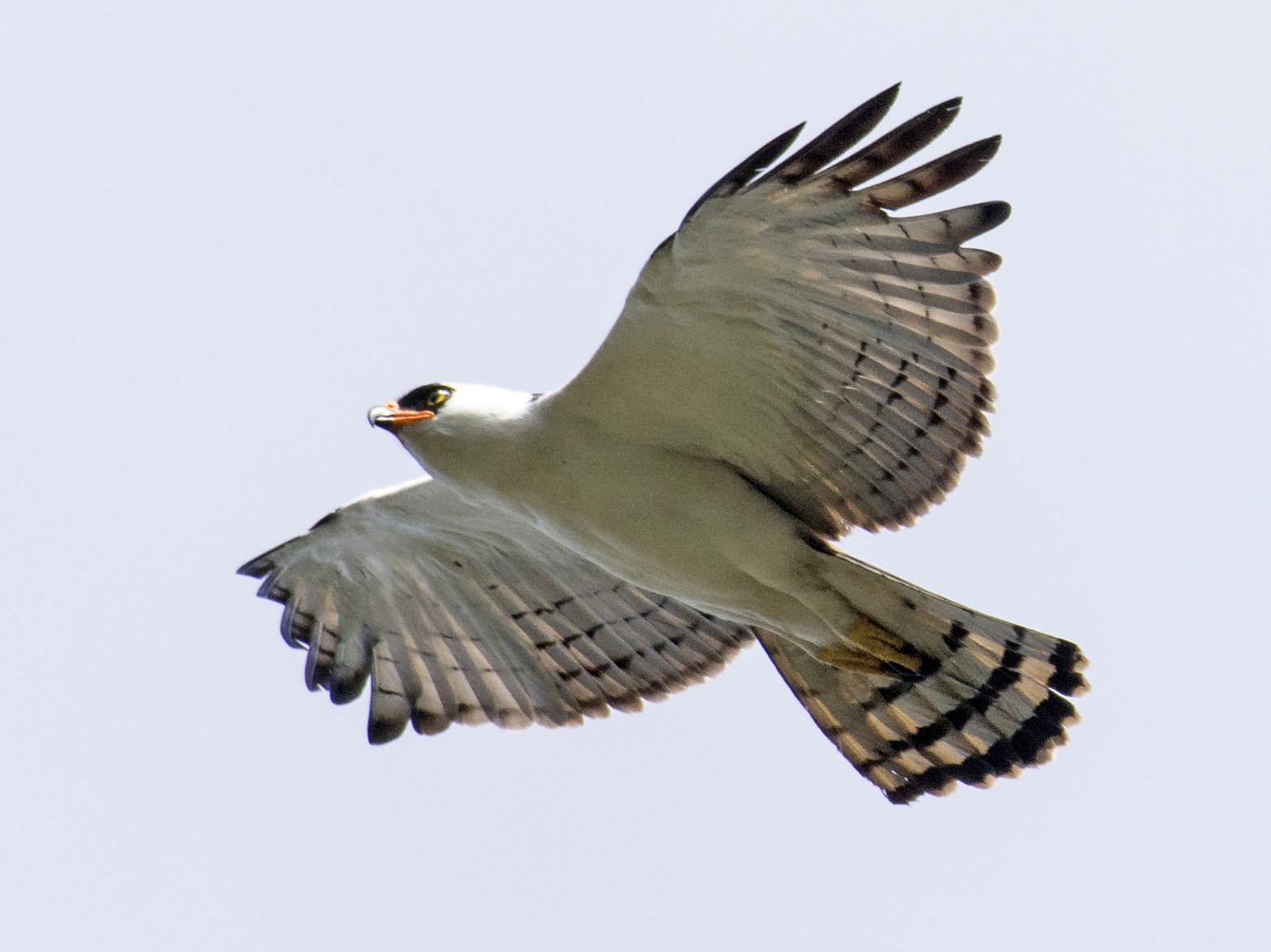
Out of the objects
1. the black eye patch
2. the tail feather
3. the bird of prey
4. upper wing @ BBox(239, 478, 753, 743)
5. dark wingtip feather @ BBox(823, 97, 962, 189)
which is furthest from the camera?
upper wing @ BBox(239, 478, 753, 743)

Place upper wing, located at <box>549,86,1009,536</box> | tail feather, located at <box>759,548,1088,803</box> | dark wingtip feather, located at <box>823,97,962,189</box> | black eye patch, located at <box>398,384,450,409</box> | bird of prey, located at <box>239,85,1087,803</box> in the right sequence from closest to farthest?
dark wingtip feather, located at <box>823,97,962,189</box> < upper wing, located at <box>549,86,1009,536</box> < bird of prey, located at <box>239,85,1087,803</box> < black eye patch, located at <box>398,384,450,409</box> < tail feather, located at <box>759,548,1088,803</box>

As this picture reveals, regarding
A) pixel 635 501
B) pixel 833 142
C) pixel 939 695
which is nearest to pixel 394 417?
pixel 635 501

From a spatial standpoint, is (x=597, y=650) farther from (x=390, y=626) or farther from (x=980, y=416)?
(x=980, y=416)

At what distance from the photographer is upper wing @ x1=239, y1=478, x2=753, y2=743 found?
29.4 ft

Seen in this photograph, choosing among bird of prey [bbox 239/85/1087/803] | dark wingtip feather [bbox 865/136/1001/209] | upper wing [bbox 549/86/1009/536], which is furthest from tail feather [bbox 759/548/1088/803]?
dark wingtip feather [bbox 865/136/1001/209]

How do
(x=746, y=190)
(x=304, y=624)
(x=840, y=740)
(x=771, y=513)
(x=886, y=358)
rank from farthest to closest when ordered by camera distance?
(x=304, y=624), (x=840, y=740), (x=771, y=513), (x=886, y=358), (x=746, y=190)

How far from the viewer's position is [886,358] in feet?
23.8

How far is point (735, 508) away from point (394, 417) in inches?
61.5

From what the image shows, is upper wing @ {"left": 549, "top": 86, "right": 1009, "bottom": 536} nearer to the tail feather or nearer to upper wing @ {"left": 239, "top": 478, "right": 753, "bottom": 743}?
the tail feather

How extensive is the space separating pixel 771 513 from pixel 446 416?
1498mm

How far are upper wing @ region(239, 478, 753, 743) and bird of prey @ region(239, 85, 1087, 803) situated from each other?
1cm

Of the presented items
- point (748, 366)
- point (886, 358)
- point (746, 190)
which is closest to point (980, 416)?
point (886, 358)

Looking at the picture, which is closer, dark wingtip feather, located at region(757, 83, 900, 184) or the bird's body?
dark wingtip feather, located at region(757, 83, 900, 184)

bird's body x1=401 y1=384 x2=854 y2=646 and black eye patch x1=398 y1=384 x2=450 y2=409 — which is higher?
black eye patch x1=398 y1=384 x2=450 y2=409
